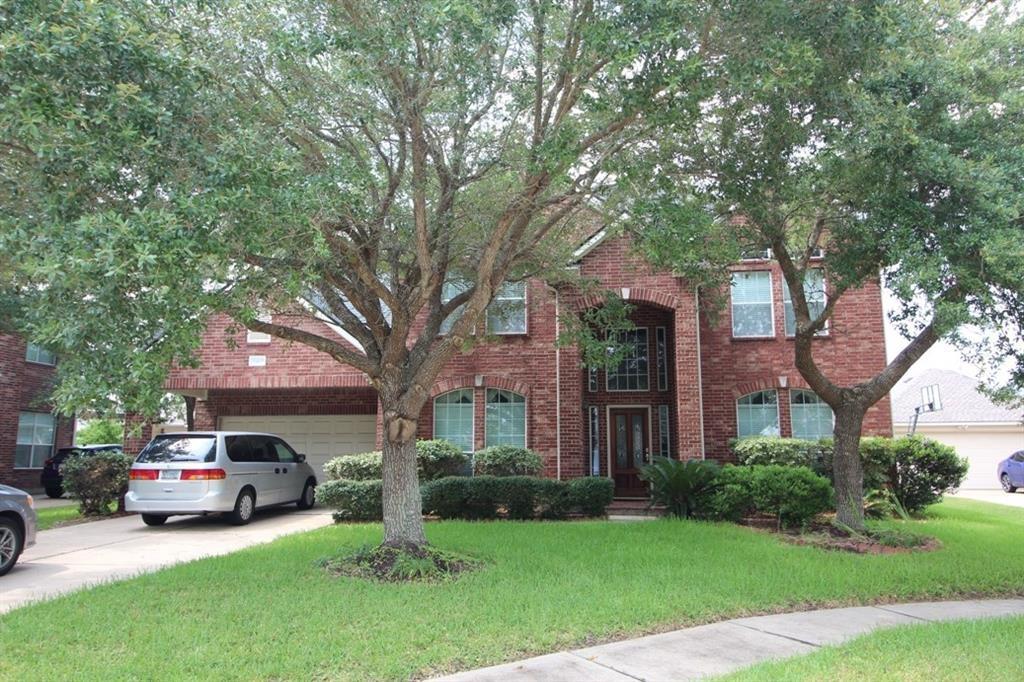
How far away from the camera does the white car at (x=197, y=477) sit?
37.9ft

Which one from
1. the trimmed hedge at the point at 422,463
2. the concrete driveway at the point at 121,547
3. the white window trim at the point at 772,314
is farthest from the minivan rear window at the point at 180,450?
the white window trim at the point at 772,314

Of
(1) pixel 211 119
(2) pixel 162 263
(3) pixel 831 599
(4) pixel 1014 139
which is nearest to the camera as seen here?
(2) pixel 162 263

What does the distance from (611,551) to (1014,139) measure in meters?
6.57

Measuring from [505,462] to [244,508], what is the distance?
15.3 ft

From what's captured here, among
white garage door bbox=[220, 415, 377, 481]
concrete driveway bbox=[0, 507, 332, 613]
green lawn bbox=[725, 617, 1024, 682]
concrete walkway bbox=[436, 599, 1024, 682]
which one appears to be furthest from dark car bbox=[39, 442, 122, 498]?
green lawn bbox=[725, 617, 1024, 682]

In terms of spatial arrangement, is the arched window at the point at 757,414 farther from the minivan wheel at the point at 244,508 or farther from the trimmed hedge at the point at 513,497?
the minivan wheel at the point at 244,508

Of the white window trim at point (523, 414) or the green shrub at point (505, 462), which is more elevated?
the white window trim at point (523, 414)

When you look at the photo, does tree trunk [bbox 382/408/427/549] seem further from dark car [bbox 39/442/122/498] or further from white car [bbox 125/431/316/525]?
dark car [bbox 39/442/122/498]

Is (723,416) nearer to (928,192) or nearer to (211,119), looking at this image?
(928,192)

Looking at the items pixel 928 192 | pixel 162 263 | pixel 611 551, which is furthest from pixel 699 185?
pixel 162 263

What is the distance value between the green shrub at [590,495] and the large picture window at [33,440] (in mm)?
17839

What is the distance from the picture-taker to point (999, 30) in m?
8.68

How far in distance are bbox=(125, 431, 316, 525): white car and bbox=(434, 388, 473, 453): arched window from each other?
3799 millimetres

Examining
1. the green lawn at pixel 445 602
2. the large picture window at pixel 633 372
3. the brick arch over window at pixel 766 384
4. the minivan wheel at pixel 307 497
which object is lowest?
the green lawn at pixel 445 602
